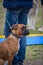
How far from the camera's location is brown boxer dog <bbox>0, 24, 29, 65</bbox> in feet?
15.5

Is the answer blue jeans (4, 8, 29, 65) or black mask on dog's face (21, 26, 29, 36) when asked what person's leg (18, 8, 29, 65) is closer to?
blue jeans (4, 8, 29, 65)

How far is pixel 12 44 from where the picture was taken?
4.75 m

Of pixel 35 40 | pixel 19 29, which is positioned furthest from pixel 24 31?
Result: pixel 35 40

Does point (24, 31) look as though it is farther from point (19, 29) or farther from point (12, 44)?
point (12, 44)

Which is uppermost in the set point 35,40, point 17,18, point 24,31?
point 17,18

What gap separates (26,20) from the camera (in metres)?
4.86

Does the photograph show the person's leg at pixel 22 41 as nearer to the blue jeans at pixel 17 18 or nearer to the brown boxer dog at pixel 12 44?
the blue jeans at pixel 17 18

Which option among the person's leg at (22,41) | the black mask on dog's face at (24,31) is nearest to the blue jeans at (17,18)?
the person's leg at (22,41)

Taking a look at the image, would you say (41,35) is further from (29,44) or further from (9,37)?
(9,37)

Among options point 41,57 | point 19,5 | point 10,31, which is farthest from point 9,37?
point 41,57

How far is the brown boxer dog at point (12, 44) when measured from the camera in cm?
472

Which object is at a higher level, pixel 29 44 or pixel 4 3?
pixel 4 3

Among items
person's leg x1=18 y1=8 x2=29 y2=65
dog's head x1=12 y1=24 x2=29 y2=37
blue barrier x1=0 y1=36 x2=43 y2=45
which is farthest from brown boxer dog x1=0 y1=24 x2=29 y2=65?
blue barrier x1=0 y1=36 x2=43 y2=45

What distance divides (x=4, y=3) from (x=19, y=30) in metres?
0.45
